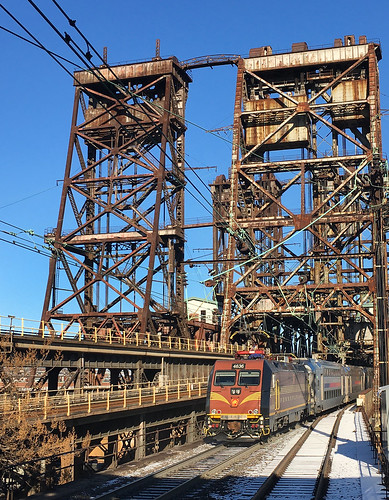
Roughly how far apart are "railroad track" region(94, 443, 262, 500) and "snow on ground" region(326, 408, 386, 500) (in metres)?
3.53

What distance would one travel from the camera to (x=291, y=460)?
22609 mm

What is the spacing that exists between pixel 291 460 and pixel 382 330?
6.22 m

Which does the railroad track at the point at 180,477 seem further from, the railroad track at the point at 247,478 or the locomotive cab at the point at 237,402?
the locomotive cab at the point at 237,402

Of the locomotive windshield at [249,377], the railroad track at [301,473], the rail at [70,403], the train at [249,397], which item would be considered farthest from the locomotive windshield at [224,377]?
the railroad track at [301,473]

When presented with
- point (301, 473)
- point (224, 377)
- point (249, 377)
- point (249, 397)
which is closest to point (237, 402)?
point (249, 397)

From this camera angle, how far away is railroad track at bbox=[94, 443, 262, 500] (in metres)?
17.4

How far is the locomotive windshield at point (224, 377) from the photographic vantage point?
27.2 metres

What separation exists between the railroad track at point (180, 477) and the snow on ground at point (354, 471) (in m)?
3.53

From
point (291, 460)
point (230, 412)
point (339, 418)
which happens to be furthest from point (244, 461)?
point (339, 418)

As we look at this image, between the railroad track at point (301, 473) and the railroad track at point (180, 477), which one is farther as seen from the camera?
the railroad track at point (180, 477)

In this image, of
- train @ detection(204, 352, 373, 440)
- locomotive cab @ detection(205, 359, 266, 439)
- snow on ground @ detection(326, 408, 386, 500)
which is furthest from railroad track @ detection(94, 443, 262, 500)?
snow on ground @ detection(326, 408, 386, 500)

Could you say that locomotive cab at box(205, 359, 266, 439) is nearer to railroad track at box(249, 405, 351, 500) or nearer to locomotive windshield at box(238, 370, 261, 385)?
locomotive windshield at box(238, 370, 261, 385)

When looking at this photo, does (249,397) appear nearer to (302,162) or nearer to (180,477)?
(180,477)

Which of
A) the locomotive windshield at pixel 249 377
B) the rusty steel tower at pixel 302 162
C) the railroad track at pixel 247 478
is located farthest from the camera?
the rusty steel tower at pixel 302 162
